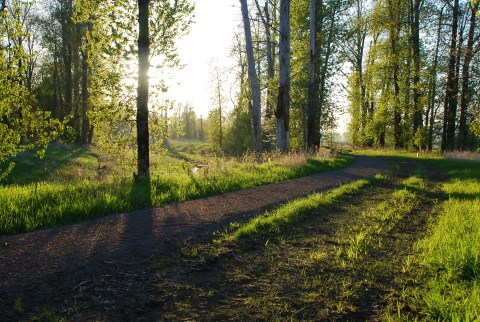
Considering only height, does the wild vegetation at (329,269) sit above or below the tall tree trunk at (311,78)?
below

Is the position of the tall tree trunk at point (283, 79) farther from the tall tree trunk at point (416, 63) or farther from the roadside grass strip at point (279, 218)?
the tall tree trunk at point (416, 63)

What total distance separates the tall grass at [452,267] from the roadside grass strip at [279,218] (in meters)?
2.05

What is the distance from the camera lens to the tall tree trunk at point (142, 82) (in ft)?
27.5

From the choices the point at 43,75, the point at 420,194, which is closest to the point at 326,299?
the point at 420,194

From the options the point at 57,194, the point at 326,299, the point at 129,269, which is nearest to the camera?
the point at 326,299

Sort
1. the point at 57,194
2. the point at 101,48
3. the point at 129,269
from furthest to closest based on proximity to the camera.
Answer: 1. the point at 101,48
2. the point at 57,194
3. the point at 129,269

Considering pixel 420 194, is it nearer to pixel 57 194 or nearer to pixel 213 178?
pixel 213 178

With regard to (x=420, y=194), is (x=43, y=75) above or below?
above

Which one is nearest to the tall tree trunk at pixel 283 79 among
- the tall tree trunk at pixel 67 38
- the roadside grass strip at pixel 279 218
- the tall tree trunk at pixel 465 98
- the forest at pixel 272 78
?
the forest at pixel 272 78

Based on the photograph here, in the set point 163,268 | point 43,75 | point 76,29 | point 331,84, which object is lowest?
point 163,268

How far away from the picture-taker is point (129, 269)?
3.54 m

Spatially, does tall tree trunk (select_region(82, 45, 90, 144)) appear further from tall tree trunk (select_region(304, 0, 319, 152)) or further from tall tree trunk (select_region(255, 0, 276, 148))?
tall tree trunk (select_region(304, 0, 319, 152))

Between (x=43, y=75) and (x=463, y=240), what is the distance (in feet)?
140

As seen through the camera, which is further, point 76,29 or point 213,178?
point 76,29
